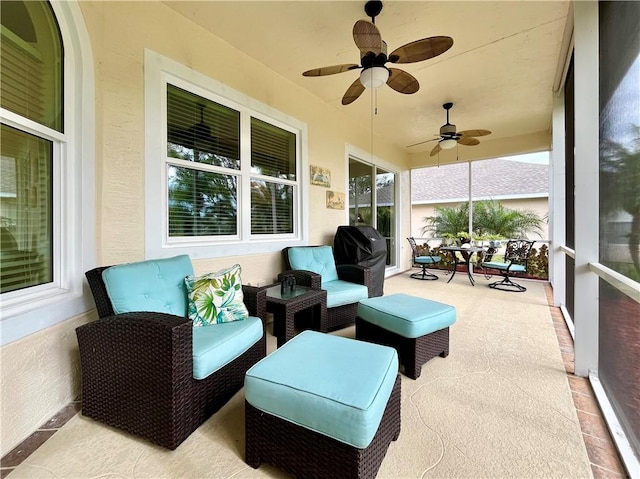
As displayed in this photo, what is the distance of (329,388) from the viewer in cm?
112

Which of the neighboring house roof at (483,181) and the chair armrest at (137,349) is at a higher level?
the neighboring house roof at (483,181)

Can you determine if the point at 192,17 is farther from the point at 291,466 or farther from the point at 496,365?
the point at 496,365

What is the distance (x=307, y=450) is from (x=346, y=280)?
2292mm

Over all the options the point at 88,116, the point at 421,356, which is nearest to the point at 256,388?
the point at 421,356

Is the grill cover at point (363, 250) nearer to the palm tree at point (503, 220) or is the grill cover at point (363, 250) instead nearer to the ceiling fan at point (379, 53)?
the ceiling fan at point (379, 53)

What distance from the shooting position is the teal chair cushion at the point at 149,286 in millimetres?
1613

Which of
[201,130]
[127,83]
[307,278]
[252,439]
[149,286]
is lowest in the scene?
[252,439]

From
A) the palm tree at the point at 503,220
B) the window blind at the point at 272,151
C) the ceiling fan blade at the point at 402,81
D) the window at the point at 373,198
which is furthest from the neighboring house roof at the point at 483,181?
the window blind at the point at 272,151

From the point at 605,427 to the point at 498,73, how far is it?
3610 millimetres

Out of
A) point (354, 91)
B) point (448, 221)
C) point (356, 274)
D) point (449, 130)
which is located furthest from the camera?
point (448, 221)

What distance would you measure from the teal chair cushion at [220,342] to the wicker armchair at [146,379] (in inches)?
2.3

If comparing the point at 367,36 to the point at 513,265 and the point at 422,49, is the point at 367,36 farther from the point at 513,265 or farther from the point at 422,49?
the point at 513,265

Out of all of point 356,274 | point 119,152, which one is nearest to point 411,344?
point 356,274

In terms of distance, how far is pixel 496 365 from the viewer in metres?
2.13
